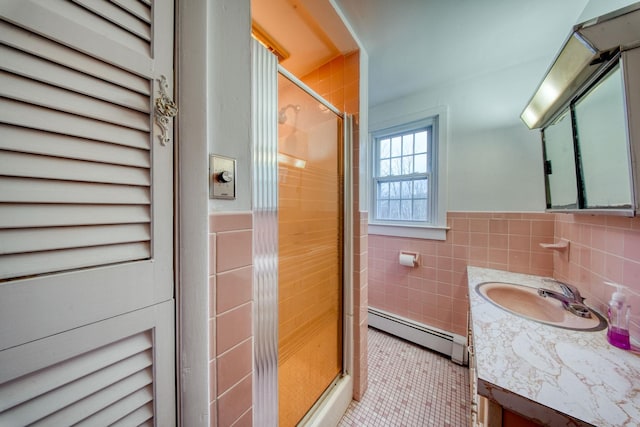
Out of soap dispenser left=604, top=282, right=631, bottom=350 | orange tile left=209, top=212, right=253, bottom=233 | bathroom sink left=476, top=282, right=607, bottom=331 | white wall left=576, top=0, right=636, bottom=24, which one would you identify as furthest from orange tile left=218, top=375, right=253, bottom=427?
white wall left=576, top=0, right=636, bottom=24

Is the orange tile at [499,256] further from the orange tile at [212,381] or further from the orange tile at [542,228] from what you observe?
the orange tile at [212,381]

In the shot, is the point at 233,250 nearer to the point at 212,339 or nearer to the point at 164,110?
the point at 212,339

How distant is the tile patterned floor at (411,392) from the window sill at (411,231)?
39.7 inches

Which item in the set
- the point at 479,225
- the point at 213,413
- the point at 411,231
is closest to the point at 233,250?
the point at 213,413

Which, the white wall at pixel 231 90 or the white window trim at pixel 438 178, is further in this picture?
the white window trim at pixel 438 178

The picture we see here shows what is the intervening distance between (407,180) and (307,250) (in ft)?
4.71

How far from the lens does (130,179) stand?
0.42 metres

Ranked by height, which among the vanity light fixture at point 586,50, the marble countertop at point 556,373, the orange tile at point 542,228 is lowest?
the marble countertop at point 556,373

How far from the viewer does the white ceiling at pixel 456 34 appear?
1.07 metres

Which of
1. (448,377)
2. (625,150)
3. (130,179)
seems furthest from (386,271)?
(130,179)

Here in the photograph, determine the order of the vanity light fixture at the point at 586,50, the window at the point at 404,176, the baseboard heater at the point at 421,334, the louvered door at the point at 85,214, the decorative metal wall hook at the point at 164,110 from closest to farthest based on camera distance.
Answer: the louvered door at the point at 85,214
the decorative metal wall hook at the point at 164,110
the vanity light fixture at the point at 586,50
the baseboard heater at the point at 421,334
the window at the point at 404,176

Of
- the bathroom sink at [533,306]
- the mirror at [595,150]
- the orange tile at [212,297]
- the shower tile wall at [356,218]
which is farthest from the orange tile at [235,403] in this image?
the mirror at [595,150]

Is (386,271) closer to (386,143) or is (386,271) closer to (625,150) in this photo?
(386,143)

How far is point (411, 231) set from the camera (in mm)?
1909
